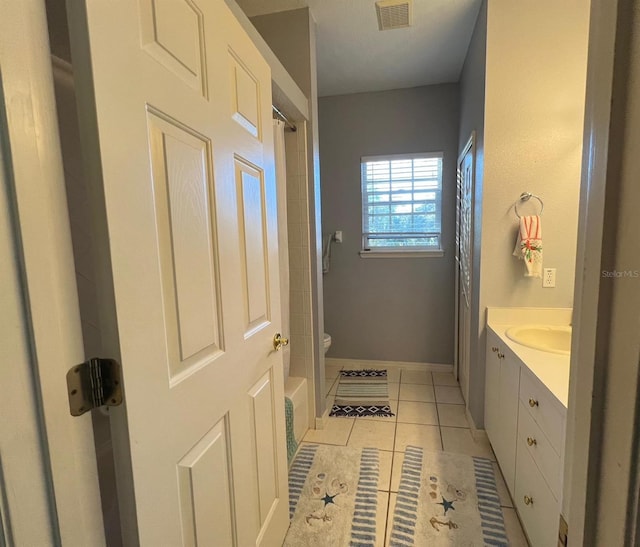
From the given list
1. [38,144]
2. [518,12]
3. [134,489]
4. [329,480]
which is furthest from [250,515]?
[518,12]

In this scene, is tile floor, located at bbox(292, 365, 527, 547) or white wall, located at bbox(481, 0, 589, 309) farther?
white wall, located at bbox(481, 0, 589, 309)

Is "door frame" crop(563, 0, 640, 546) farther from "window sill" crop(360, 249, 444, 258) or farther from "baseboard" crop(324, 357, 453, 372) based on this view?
"baseboard" crop(324, 357, 453, 372)


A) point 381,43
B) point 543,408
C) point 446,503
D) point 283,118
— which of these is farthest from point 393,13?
point 446,503

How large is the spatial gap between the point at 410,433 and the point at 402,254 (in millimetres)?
1609

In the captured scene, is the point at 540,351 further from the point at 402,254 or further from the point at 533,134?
the point at 402,254

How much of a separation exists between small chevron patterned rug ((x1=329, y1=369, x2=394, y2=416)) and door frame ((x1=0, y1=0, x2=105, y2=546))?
2252 mm

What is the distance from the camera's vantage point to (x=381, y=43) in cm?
248

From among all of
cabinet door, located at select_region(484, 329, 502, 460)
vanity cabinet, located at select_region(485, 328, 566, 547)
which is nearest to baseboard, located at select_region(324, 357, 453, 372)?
cabinet door, located at select_region(484, 329, 502, 460)

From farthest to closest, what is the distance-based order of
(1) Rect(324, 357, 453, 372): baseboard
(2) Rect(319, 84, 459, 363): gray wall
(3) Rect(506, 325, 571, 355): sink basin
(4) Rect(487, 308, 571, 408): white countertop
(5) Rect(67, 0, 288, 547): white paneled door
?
(1) Rect(324, 357, 453, 372): baseboard
(2) Rect(319, 84, 459, 363): gray wall
(3) Rect(506, 325, 571, 355): sink basin
(4) Rect(487, 308, 571, 408): white countertop
(5) Rect(67, 0, 288, 547): white paneled door

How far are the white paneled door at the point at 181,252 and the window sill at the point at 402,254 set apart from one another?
2.21 metres

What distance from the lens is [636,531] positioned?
379mm

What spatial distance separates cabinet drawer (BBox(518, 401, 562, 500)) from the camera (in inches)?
47.0

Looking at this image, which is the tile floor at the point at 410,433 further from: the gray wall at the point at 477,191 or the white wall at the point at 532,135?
the white wall at the point at 532,135

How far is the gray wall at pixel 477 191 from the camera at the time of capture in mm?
2098
